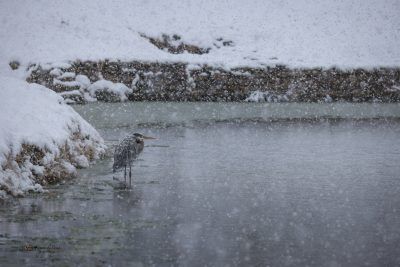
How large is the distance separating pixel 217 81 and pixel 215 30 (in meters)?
9.33

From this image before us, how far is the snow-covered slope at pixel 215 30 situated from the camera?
1324 inches

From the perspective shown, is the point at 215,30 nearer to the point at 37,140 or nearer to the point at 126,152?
the point at 126,152

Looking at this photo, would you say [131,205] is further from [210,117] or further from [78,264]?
[210,117]

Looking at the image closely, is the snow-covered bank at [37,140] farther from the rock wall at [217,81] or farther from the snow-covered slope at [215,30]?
the snow-covered slope at [215,30]

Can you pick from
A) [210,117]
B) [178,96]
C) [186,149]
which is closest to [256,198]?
[186,149]

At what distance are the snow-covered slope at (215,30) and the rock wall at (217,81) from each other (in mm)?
839

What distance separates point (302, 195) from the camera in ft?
37.1

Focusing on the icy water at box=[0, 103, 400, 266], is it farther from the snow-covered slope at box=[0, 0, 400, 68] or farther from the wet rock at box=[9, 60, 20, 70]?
the snow-covered slope at box=[0, 0, 400, 68]

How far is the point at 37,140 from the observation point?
12.3m

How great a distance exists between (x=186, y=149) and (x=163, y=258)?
961 cm

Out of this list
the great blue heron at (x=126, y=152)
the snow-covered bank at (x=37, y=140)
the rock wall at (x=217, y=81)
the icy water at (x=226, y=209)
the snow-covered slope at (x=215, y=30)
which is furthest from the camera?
the snow-covered slope at (x=215, y=30)

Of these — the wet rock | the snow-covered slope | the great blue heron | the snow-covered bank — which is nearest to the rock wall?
the snow-covered slope

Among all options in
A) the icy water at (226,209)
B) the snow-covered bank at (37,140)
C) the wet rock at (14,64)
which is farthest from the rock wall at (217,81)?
the snow-covered bank at (37,140)


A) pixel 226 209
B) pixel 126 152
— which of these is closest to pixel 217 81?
pixel 126 152
